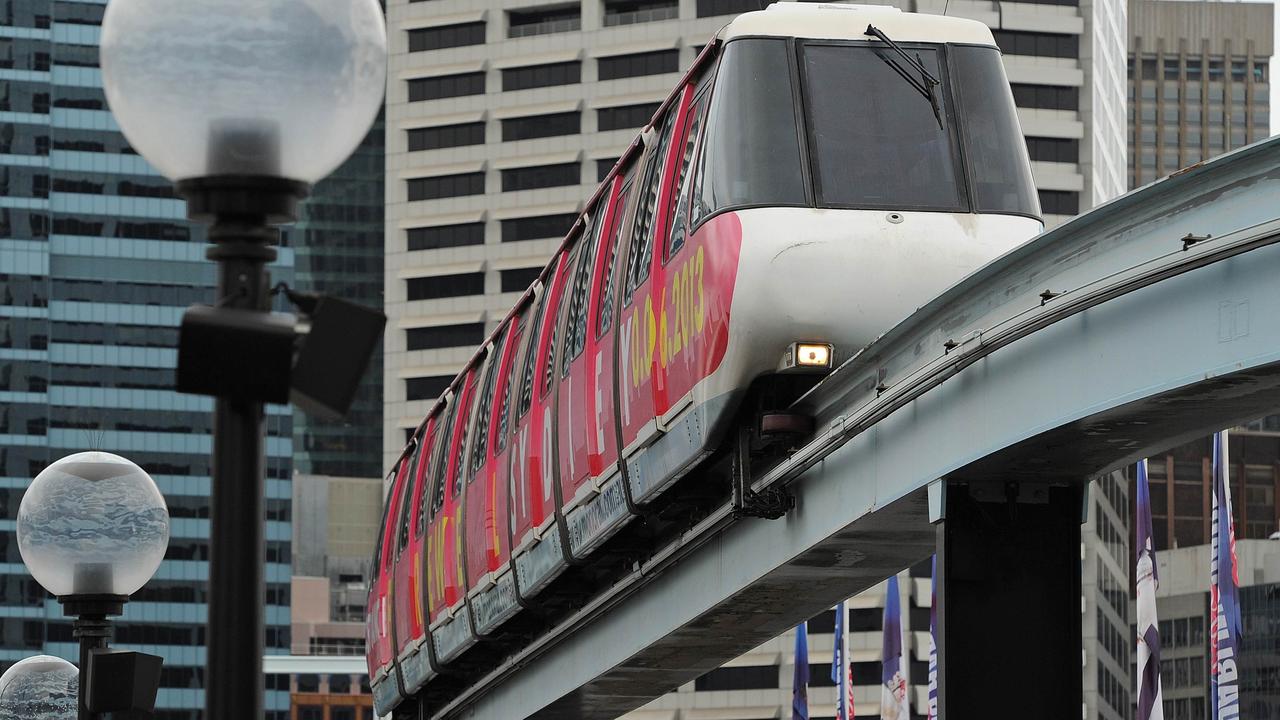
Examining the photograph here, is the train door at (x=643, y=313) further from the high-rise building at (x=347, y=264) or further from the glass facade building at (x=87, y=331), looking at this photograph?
the high-rise building at (x=347, y=264)

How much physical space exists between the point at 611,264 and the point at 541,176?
10399 cm

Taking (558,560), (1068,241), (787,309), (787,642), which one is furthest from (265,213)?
(787,642)

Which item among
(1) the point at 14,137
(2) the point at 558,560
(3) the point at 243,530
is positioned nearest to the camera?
(3) the point at 243,530

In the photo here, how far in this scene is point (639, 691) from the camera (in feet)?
85.0

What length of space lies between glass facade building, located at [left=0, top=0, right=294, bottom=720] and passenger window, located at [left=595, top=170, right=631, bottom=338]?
130780 millimetres

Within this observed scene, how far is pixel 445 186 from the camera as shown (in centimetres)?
12481

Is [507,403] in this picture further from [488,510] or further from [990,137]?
[990,137]

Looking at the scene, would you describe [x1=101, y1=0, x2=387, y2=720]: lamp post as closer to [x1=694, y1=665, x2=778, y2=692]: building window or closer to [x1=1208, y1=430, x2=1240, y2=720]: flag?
[x1=1208, y1=430, x2=1240, y2=720]: flag

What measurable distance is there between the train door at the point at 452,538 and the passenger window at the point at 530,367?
3272 millimetres

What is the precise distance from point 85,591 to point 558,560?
9883 millimetres

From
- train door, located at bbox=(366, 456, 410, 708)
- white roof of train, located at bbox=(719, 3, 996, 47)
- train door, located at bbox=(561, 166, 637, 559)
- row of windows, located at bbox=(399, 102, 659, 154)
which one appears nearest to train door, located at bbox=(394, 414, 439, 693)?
train door, located at bbox=(366, 456, 410, 708)

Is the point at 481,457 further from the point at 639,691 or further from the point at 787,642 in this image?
the point at 787,642

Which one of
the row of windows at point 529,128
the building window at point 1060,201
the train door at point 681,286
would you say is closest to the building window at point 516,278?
the row of windows at point 529,128

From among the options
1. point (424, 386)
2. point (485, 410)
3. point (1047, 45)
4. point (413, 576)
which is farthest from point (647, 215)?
point (424, 386)
